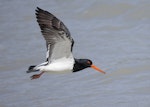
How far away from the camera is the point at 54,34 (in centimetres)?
1056

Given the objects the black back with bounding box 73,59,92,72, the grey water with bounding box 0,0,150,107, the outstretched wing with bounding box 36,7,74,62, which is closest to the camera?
the outstretched wing with bounding box 36,7,74,62

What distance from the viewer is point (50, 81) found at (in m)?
13.0

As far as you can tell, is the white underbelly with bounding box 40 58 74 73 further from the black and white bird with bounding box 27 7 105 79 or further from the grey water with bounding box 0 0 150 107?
the grey water with bounding box 0 0 150 107

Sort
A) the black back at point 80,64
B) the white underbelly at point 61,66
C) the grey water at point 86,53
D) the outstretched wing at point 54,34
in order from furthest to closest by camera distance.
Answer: the grey water at point 86,53 < the black back at point 80,64 < the white underbelly at point 61,66 < the outstretched wing at point 54,34

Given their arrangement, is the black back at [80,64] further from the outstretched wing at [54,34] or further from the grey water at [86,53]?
the grey water at [86,53]

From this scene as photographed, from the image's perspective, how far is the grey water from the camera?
1210cm

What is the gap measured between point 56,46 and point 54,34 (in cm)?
37

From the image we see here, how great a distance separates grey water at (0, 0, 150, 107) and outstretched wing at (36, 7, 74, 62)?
4.11 feet

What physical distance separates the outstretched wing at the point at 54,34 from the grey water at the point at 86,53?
125 cm

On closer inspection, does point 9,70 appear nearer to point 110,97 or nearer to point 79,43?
point 79,43

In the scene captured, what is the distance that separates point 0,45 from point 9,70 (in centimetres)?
161

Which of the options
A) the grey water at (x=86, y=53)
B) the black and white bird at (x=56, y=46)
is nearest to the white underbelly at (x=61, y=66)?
the black and white bird at (x=56, y=46)

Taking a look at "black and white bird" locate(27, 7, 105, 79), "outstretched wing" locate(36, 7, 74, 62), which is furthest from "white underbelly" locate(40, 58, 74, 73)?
"outstretched wing" locate(36, 7, 74, 62)

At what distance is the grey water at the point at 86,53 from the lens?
1210cm
